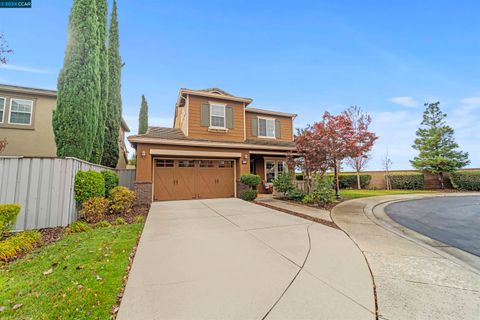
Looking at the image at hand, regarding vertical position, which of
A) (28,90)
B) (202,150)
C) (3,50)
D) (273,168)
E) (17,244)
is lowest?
(17,244)

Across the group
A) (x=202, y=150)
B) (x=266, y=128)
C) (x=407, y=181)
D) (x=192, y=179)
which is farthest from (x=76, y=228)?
(x=407, y=181)

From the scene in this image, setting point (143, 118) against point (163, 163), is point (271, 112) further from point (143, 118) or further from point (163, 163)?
point (143, 118)

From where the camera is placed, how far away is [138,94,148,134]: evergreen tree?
2353 centimetres

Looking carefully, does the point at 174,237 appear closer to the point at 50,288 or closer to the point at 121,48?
the point at 50,288

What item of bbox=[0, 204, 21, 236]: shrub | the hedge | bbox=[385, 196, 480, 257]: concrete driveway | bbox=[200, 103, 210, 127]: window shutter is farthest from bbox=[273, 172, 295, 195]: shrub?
the hedge

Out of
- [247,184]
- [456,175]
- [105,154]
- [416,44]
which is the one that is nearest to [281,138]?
[247,184]

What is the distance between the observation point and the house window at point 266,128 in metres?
14.9

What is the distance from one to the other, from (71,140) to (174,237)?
5493mm

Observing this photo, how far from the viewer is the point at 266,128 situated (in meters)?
15.1

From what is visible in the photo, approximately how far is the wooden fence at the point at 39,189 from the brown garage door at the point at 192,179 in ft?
17.2

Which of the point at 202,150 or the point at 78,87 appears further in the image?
the point at 202,150

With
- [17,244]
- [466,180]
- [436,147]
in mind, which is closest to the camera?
[17,244]

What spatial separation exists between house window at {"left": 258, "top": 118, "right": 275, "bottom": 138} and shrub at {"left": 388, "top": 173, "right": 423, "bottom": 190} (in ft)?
47.1

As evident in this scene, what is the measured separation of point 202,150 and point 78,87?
237 inches
